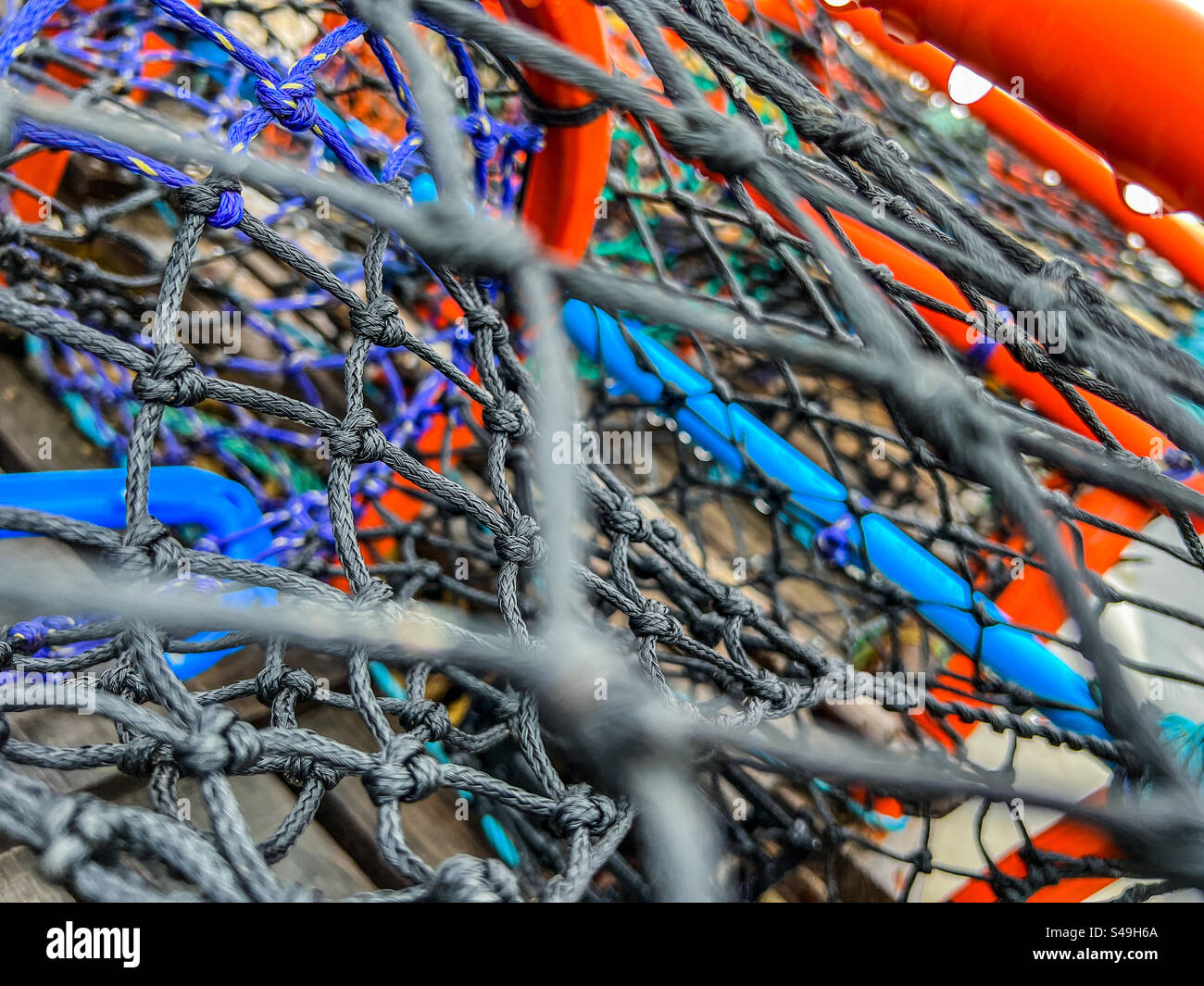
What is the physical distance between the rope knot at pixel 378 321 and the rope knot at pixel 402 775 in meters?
0.21

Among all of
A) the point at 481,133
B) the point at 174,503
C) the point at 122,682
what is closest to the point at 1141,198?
the point at 481,133

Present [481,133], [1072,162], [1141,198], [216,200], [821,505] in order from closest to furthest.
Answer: [216,200] < [1141,198] < [481,133] < [821,505] < [1072,162]

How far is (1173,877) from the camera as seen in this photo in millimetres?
425

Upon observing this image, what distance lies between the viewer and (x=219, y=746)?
1.02 feet

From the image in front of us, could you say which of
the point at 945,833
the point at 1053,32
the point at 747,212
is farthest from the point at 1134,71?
the point at 945,833

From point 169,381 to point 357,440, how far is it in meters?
0.09

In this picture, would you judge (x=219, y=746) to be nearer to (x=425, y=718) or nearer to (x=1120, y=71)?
(x=425, y=718)

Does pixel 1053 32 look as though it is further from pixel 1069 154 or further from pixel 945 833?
pixel 945 833

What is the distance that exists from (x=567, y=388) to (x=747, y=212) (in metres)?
0.15

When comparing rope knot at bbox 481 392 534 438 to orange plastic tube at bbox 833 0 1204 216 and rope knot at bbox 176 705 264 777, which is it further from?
orange plastic tube at bbox 833 0 1204 216

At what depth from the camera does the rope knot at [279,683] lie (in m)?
0.46

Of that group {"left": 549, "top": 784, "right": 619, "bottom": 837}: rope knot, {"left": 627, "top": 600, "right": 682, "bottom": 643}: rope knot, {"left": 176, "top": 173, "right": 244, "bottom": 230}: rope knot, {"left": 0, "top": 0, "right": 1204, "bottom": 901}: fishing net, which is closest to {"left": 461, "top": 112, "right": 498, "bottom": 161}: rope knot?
{"left": 0, "top": 0, "right": 1204, "bottom": 901}: fishing net

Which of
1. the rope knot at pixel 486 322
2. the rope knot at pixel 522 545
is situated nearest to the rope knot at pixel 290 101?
the rope knot at pixel 486 322

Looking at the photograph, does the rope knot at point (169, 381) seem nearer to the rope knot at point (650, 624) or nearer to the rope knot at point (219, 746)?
the rope knot at point (219, 746)
